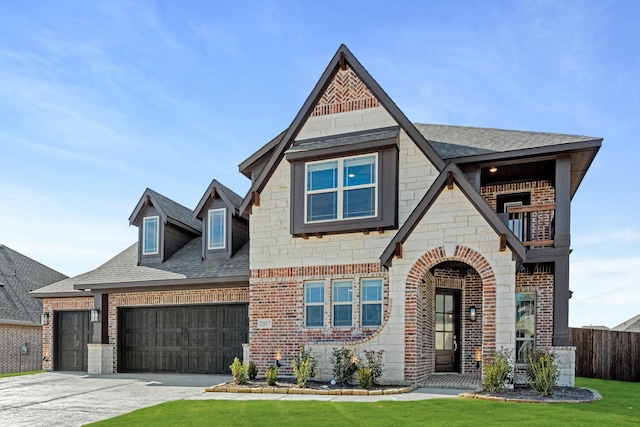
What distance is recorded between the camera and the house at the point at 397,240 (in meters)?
12.2

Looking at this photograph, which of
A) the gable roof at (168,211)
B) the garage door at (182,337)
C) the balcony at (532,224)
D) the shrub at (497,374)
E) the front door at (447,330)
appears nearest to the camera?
the shrub at (497,374)

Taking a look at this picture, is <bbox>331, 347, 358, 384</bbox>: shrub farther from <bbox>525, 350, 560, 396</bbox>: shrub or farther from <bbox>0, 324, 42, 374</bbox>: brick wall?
<bbox>0, 324, 42, 374</bbox>: brick wall

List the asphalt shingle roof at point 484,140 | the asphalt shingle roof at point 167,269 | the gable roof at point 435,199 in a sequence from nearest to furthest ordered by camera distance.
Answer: the gable roof at point 435,199 → the asphalt shingle roof at point 484,140 → the asphalt shingle roof at point 167,269

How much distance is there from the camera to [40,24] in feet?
40.6

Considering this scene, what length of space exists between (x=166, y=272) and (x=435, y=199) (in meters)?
9.13

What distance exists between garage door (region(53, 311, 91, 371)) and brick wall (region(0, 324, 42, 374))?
196 inches

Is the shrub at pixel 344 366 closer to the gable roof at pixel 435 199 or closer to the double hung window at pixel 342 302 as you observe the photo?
the double hung window at pixel 342 302

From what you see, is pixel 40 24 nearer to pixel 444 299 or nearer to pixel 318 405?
pixel 318 405

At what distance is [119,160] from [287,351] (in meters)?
8.35

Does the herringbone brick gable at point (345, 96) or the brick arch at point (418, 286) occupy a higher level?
the herringbone brick gable at point (345, 96)

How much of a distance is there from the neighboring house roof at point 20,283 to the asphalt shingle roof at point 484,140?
18.5 m

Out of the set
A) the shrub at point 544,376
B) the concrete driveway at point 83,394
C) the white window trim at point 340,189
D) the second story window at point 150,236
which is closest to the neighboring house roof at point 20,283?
the concrete driveway at point 83,394

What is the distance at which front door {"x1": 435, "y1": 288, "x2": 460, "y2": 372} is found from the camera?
14.8 m

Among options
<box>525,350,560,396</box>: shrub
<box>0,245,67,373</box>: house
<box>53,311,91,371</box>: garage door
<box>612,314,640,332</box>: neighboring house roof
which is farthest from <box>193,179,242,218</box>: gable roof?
<box>612,314,640,332</box>: neighboring house roof
